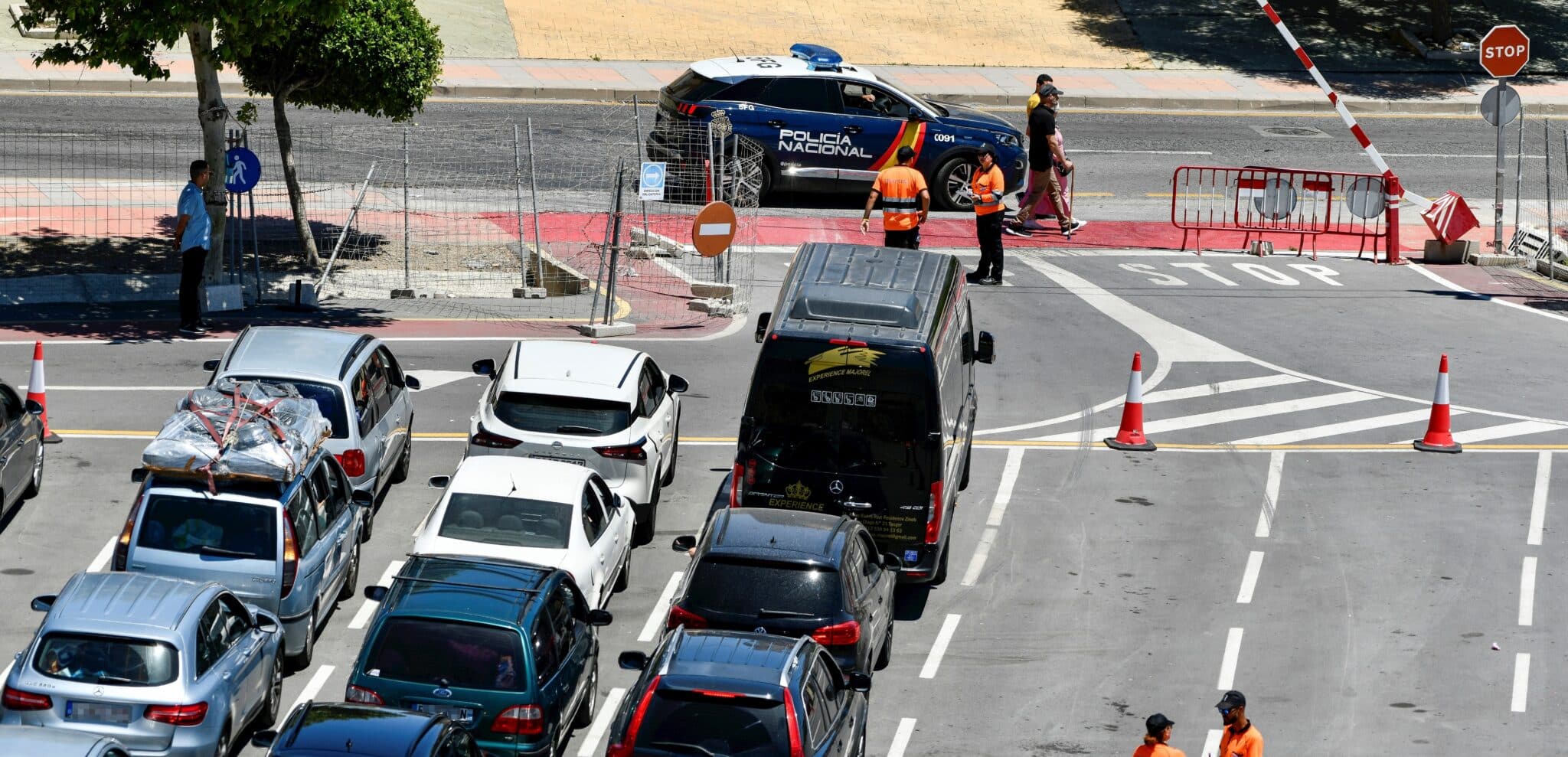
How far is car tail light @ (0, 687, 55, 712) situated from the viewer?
12055 millimetres

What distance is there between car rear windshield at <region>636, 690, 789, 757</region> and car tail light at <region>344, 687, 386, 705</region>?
204 centimetres

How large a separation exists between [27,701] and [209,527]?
245 cm

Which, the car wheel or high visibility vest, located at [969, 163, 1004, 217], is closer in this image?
high visibility vest, located at [969, 163, 1004, 217]

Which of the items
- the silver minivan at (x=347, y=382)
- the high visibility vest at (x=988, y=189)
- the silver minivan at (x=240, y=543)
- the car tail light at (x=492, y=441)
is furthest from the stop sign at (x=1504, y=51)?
the silver minivan at (x=240, y=543)

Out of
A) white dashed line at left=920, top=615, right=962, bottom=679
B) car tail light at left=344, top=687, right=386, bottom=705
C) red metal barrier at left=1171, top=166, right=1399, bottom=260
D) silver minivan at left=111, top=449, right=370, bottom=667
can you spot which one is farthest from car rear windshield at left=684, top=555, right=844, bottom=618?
red metal barrier at left=1171, top=166, right=1399, bottom=260

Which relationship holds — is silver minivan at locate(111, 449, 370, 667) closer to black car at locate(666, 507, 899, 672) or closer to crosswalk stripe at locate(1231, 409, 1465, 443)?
black car at locate(666, 507, 899, 672)

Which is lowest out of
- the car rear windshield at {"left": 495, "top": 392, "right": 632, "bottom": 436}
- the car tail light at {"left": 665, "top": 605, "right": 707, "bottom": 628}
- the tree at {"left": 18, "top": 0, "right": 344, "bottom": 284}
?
the car tail light at {"left": 665, "top": 605, "right": 707, "bottom": 628}

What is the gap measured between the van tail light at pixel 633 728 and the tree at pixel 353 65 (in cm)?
1446

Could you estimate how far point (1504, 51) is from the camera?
91.8ft

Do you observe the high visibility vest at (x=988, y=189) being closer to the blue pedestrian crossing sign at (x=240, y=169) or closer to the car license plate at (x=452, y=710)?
the blue pedestrian crossing sign at (x=240, y=169)

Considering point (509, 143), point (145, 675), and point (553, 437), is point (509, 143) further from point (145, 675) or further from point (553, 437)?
point (145, 675)

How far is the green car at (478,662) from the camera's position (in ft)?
41.1

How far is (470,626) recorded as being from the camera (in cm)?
1275

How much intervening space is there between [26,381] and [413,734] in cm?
1090
